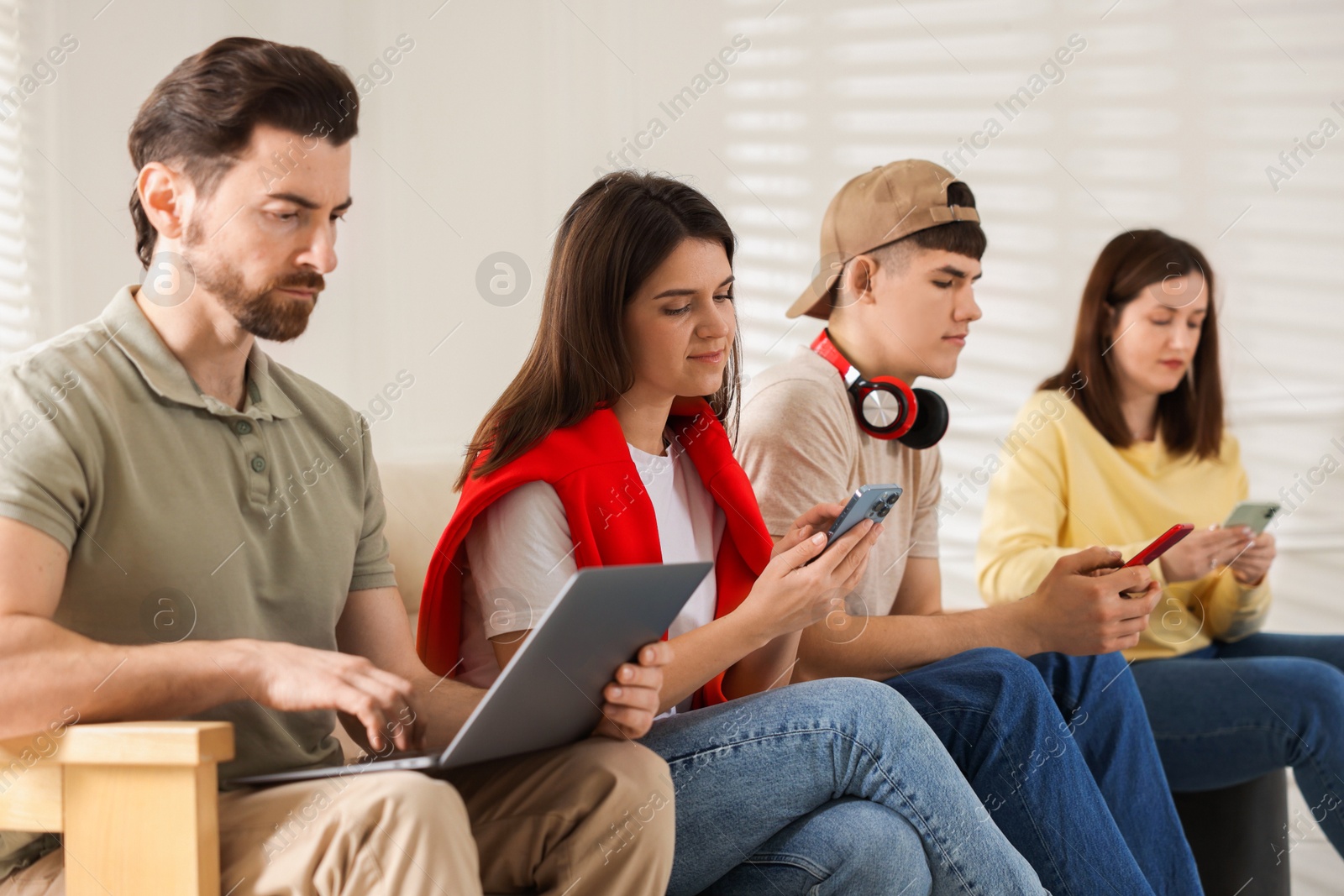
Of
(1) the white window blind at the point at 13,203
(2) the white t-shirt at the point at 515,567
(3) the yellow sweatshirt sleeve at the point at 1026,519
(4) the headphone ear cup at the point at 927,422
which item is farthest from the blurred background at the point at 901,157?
(2) the white t-shirt at the point at 515,567

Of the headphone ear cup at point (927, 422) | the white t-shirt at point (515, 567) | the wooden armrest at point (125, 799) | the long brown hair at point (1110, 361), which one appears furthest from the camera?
the long brown hair at point (1110, 361)

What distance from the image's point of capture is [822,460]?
1541mm

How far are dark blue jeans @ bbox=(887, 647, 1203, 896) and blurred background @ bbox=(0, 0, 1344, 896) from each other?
1245 millimetres

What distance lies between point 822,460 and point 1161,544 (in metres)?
0.47

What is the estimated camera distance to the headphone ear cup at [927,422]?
1.64 meters

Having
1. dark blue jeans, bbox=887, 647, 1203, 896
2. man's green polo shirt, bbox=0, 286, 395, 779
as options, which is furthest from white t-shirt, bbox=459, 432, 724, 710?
dark blue jeans, bbox=887, 647, 1203, 896

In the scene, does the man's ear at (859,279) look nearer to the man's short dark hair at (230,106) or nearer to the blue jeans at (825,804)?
the blue jeans at (825,804)

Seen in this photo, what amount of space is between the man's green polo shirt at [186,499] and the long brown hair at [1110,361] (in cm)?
141

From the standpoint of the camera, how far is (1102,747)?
155 cm

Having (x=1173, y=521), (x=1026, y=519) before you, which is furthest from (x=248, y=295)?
(x=1173, y=521)

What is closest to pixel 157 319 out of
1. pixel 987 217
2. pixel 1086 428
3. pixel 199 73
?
pixel 199 73

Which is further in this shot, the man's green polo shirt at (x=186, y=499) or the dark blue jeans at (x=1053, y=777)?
the dark blue jeans at (x=1053, y=777)

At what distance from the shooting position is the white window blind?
195 centimetres

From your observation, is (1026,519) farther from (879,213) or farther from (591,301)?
(591,301)
